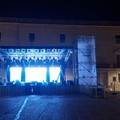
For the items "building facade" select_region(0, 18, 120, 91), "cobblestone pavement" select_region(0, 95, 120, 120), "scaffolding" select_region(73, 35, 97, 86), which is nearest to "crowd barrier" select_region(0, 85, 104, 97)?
"scaffolding" select_region(73, 35, 97, 86)

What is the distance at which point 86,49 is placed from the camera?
2538 cm

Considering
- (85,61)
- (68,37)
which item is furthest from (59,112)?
(68,37)

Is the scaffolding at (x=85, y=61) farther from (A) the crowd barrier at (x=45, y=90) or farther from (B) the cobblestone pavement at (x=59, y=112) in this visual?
(B) the cobblestone pavement at (x=59, y=112)

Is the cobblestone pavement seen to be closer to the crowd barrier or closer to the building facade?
the crowd barrier

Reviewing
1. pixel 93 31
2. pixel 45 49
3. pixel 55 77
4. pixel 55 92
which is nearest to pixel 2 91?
pixel 55 92

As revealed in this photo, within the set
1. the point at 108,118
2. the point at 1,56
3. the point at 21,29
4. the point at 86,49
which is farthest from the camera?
the point at 21,29

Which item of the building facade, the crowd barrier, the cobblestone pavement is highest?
the building facade

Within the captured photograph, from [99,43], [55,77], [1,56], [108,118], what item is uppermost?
[99,43]

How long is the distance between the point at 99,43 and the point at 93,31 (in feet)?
5.89

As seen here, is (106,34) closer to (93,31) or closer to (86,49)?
(93,31)

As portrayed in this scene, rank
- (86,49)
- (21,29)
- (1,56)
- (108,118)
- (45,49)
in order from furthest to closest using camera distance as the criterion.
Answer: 1. (21,29)
2. (1,56)
3. (45,49)
4. (86,49)
5. (108,118)

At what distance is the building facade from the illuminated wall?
7.66 metres

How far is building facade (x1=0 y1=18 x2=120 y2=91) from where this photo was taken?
35.0 meters

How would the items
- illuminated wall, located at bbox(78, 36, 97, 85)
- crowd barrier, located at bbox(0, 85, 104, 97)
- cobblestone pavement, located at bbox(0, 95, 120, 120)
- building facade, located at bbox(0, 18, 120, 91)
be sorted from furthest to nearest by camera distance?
building facade, located at bbox(0, 18, 120, 91) → illuminated wall, located at bbox(78, 36, 97, 85) → crowd barrier, located at bbox(0, 85, 104, 97) → cobblestone pavement, located at bbox(0, 95, 120, 120)
